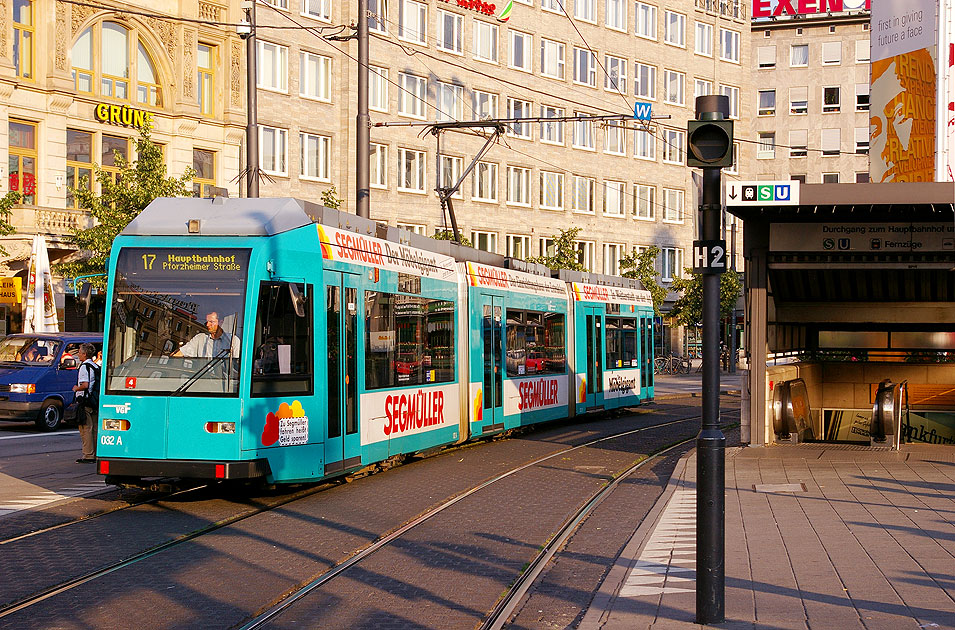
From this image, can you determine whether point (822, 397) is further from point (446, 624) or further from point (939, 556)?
point (446, 624)

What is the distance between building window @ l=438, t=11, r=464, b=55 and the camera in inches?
1966

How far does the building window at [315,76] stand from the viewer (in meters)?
45.3

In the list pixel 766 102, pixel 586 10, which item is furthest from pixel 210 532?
pixel 766 102

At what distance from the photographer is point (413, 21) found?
48.7 m

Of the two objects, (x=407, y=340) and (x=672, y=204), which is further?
(x=672, y=204)

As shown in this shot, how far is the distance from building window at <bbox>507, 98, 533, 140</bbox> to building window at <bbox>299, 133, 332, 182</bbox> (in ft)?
32.1

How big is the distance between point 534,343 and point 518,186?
33.1 meters

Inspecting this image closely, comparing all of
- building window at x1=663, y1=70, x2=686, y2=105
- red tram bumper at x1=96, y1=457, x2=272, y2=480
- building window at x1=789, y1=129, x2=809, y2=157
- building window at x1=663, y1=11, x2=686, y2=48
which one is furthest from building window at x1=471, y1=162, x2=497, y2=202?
red tram bumper at x1=96, y1=457, x2=272, y2=480

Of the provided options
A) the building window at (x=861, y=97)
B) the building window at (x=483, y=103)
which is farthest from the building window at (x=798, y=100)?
the building window at (x=483, y=103)

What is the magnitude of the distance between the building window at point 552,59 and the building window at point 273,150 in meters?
15.0

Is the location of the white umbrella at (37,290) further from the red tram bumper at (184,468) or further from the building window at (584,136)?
the building window at (584,136)

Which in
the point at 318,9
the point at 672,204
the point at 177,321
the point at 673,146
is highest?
the point at 318,9

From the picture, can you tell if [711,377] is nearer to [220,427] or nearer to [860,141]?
[220,427]

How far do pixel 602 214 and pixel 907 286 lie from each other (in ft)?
128
